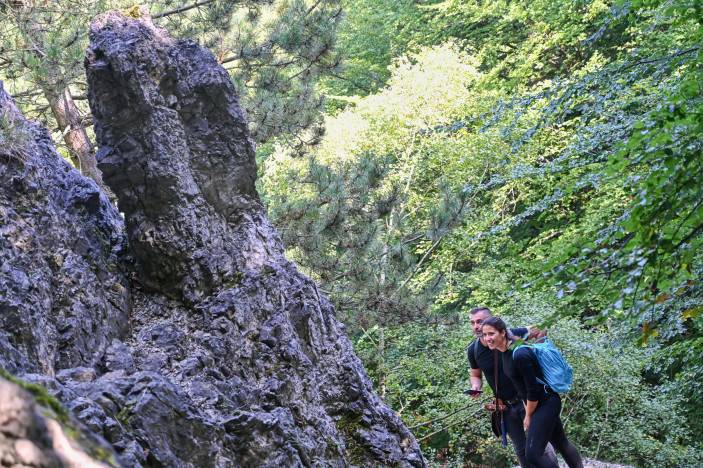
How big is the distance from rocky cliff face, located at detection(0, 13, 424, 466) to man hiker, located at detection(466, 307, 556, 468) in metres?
0.77

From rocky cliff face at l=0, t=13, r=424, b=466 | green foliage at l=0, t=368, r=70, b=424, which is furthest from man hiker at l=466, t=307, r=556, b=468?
green foliage at l=0, t=368, r=70, b=424

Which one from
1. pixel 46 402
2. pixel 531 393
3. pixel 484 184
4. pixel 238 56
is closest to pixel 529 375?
pixel 531 393

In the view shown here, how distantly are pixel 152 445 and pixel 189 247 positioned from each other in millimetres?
2224

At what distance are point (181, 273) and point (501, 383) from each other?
2552 millimetres

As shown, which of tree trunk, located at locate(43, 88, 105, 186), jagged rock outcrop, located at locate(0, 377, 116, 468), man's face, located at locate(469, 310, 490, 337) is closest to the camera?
jagged rock outcrop, located at locate(0, 377, 116, 468)

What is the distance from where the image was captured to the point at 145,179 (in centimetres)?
518

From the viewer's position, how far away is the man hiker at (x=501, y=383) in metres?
5.45

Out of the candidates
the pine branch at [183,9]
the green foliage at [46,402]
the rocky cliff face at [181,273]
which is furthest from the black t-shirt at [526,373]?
the pine branch at [183,9]

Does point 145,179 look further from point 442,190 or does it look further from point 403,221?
point 403,221

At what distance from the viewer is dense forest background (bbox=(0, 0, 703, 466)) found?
4.05m

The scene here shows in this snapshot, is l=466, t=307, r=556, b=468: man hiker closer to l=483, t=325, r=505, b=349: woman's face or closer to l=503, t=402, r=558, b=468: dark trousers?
l=503, t=402, r=558, b=468: dark trousers

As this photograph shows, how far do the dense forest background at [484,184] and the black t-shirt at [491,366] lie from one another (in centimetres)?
82

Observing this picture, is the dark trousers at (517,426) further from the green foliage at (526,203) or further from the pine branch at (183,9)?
the pine branch at (183,9)

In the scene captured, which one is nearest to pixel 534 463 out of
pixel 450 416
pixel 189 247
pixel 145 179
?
pixel 189 247
